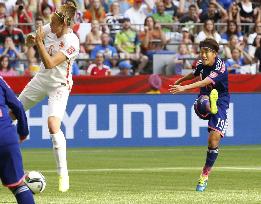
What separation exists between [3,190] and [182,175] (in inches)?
146

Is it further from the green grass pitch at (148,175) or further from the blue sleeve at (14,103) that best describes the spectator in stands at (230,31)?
the blue sleeve at (14,103)

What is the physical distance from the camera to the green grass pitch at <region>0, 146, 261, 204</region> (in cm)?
1274

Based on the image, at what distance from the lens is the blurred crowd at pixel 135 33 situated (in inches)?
1008

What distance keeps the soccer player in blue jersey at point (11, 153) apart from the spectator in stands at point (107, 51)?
17152 millimetres

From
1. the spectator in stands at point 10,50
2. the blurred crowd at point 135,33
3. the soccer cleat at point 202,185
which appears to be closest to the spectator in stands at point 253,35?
the blurred crowd at point 135,33

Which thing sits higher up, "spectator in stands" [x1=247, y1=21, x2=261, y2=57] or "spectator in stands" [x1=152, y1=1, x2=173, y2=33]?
"spectator in stands" [x1=152, y1=1, x2=173, y2=33]

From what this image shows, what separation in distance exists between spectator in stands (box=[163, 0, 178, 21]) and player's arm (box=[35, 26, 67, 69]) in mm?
15330

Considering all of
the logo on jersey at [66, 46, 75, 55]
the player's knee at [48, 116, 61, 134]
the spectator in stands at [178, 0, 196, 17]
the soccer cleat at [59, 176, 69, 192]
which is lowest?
the soccer cleat at [59, 176, 69, 192]

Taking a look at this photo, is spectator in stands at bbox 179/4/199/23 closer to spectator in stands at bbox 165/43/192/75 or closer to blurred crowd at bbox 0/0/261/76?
blurred crowd at bbox 0/0/261/76

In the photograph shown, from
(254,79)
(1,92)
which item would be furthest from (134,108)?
(1,92)

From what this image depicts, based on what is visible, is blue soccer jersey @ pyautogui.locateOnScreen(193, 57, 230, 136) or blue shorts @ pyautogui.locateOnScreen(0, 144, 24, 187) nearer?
blue shorts @ pyautogui.locateOnScreen(0, 144, 24, 187)

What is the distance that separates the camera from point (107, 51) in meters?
26.3

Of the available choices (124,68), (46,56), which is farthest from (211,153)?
(124,68)

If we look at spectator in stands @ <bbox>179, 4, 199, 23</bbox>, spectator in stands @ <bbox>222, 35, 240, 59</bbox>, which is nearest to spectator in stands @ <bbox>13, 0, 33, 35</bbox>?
spectator in stands @ <bbox>179, 4, 199, 23</bbox>
